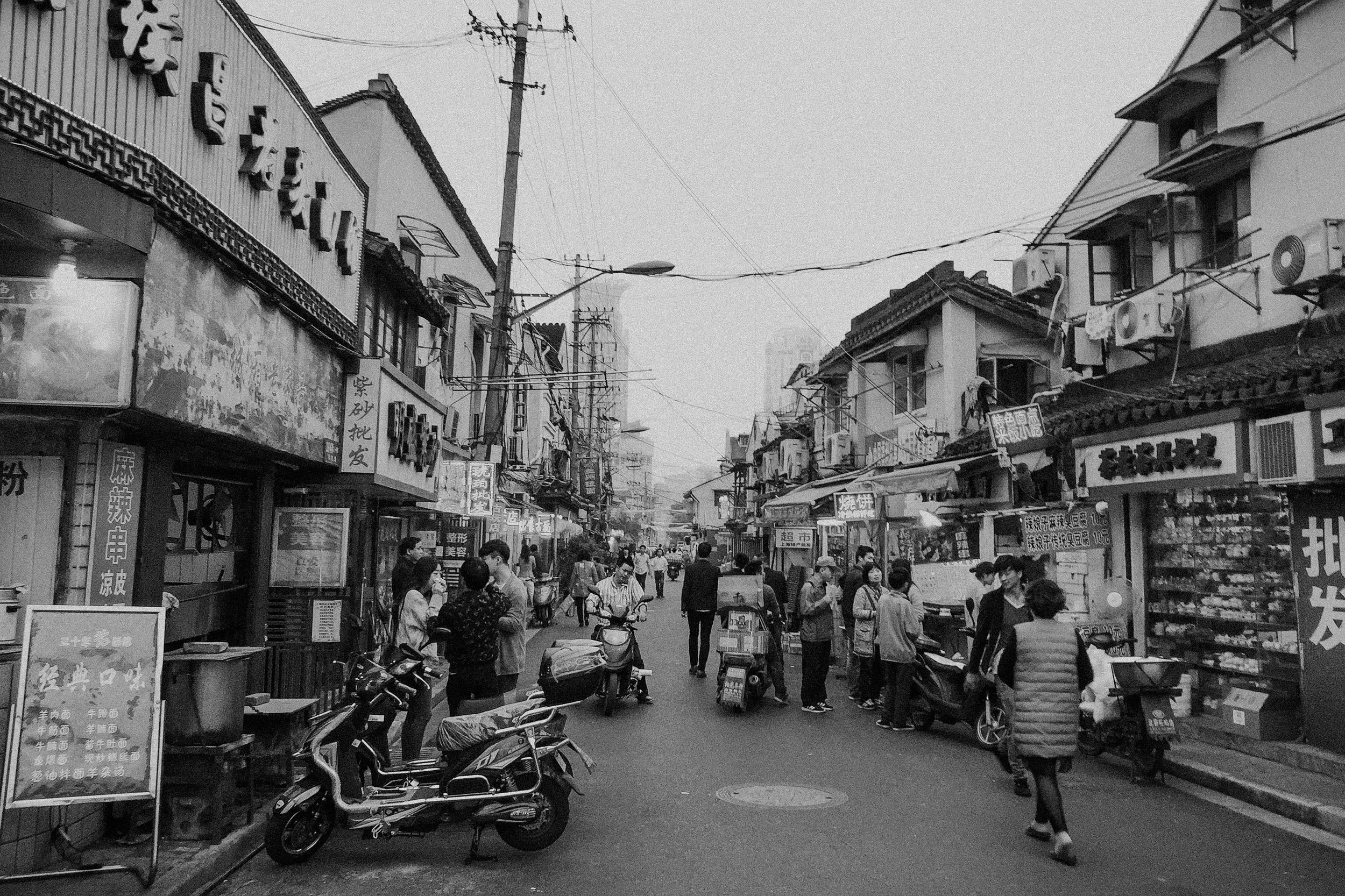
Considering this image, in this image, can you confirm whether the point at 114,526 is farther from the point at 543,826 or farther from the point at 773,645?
the point at 773,645

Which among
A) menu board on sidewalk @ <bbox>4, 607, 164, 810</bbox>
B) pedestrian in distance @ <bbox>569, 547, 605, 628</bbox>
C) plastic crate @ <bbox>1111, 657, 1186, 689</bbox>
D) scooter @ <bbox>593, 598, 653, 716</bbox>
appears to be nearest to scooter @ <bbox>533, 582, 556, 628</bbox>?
pedestrian in distance @ <bbox>569, 547, 605, 628</bbox>

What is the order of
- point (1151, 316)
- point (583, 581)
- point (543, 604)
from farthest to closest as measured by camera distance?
1. point (583, 581)
2. point (543, 604)
3. point (1151, 316)

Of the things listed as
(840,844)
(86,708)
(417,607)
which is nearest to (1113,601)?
(840,844)

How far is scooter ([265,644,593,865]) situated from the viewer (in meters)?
6.62

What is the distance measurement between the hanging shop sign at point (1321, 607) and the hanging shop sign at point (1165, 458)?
0.75 meters

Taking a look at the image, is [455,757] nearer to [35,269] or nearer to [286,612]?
[35,269]

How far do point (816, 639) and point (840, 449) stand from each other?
17.5m

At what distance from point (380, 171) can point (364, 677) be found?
1401 centimetres

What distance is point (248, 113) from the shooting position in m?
→ 8.74

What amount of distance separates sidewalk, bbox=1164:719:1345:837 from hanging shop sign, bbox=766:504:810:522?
15.3m

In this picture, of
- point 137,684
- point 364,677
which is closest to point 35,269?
point 137,684

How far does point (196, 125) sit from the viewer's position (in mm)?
7602

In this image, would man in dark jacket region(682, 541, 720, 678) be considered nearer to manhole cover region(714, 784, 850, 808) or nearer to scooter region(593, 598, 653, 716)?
scooter region(593, 598, 653, 716)

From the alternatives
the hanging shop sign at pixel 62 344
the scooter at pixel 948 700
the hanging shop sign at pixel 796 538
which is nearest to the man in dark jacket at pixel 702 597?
the scooter at pixel 948 700
